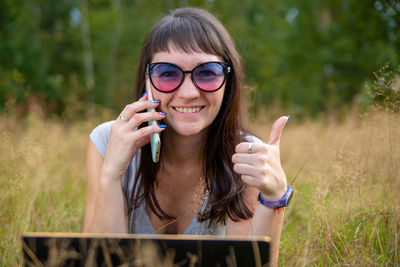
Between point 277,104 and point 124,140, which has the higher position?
point 277,104

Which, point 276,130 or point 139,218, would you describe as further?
point 139,218

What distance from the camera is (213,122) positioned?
2227 mm

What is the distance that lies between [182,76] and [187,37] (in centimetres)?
22

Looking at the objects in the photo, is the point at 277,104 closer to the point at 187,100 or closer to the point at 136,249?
the point at 187,100

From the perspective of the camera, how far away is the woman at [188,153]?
1645 mm

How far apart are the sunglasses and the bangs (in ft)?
0.33

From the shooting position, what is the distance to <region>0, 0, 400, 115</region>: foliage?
30.4 ft

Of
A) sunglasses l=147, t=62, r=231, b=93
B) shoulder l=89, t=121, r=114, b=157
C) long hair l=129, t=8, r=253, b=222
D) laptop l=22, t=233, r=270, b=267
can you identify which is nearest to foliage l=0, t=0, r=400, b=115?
long hair l=129, t=8, r=253, b=222

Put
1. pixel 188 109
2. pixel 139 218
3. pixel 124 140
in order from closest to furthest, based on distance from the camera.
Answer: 1. pixel 124 140
2. pixel 188 109
3. pixel 139 218

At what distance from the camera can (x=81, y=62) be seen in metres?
17.9

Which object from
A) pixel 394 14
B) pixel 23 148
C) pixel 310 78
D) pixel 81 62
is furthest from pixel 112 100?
pixel 23 148

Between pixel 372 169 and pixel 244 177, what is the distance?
60.7 inches

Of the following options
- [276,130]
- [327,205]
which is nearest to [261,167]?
[276,130]

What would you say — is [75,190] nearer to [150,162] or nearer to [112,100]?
[150,162]
